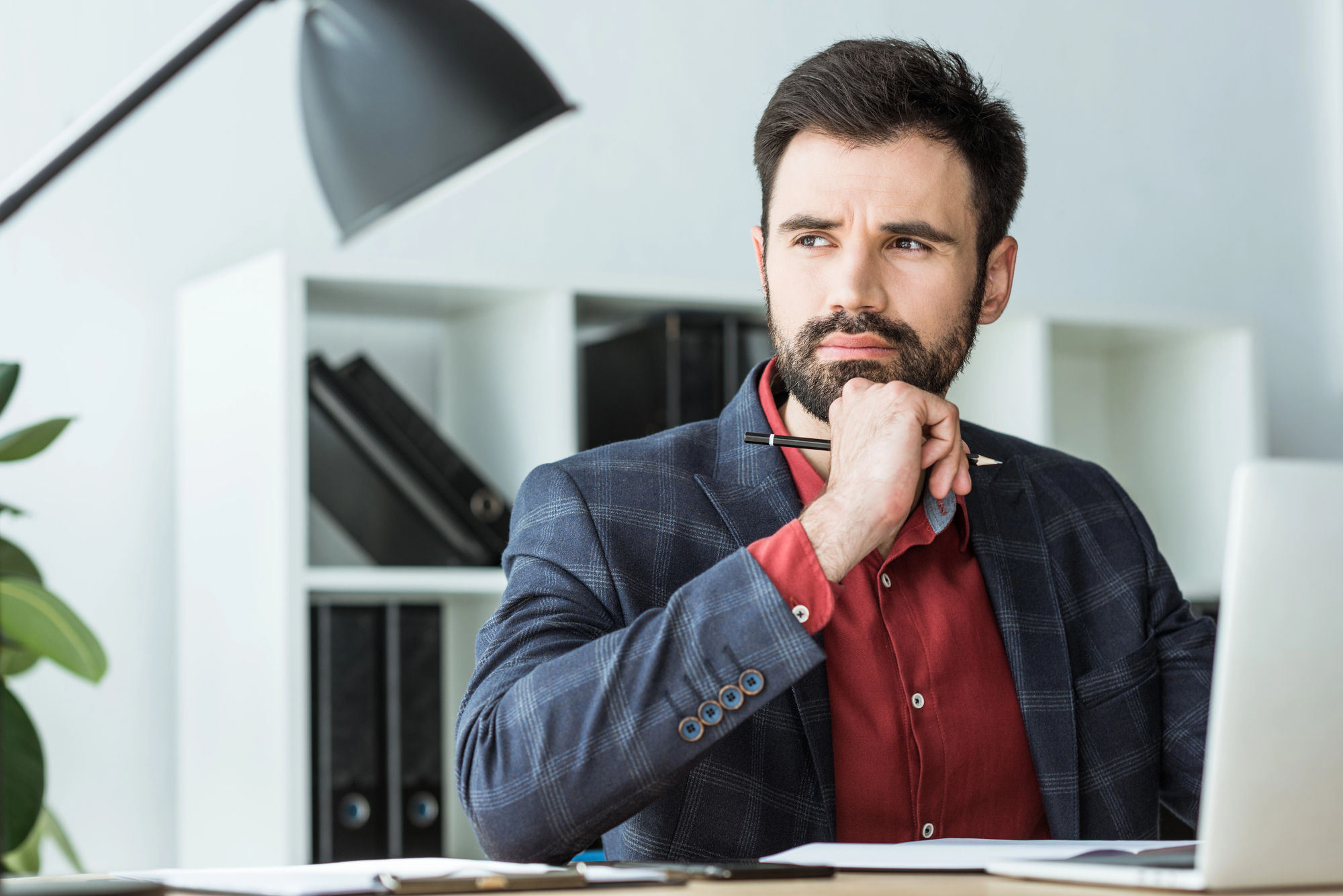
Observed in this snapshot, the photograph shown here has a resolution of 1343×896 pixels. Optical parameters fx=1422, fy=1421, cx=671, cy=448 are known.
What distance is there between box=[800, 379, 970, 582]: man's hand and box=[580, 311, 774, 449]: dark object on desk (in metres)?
0.88

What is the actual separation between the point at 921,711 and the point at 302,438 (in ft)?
3.25

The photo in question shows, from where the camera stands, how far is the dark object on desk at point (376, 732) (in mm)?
1927

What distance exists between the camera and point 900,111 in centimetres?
144

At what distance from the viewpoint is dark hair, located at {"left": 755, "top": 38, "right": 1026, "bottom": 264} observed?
1.44 m

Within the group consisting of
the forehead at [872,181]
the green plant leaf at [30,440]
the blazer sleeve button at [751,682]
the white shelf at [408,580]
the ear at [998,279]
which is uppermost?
the forehead at [872,181]

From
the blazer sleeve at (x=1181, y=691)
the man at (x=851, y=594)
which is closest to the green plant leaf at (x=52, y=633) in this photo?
the man at (x=851, y=594)

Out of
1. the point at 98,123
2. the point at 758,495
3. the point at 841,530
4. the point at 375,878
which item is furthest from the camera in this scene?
the point at 758,495

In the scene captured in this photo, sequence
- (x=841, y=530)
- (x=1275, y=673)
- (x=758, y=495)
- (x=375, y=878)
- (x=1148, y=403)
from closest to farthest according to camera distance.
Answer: (x=1275, y=673) → (x=375, y=878) → (x=841, y=530) → (x=758, y=495) → (x=1148, y=403)

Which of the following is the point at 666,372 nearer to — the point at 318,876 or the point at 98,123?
the point at 98,123

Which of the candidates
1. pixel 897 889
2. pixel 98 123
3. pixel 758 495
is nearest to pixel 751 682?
pixel 897 889

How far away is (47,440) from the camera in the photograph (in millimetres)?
1739

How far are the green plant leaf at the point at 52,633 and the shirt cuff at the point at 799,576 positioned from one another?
3.15 ft

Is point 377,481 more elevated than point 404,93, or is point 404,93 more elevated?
point 404,93

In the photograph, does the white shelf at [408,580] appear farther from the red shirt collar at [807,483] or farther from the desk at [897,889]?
the desk at [897,889]
